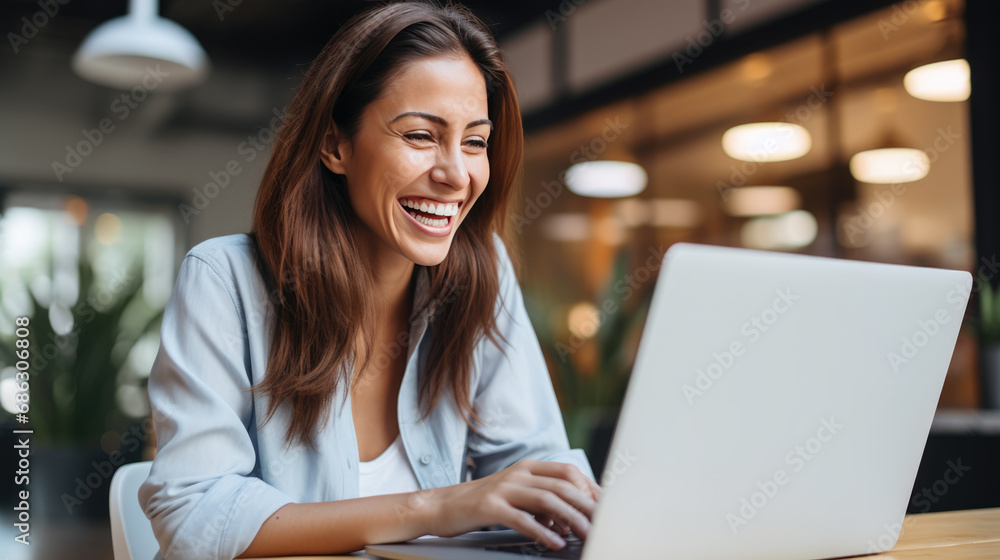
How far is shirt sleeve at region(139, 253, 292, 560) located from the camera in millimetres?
753

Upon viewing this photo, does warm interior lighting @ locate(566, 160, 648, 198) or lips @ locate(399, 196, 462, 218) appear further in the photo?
warm interior lighting @ locate(566, 160, 648, 198)

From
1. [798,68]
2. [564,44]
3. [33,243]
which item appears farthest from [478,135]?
[33,243]

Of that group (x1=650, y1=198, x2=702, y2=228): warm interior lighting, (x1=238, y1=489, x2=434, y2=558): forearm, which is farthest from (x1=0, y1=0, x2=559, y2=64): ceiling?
(x1=238, y1=489, x2=434, y2=558): forearm

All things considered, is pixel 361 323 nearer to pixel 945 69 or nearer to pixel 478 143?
pixel 478 143

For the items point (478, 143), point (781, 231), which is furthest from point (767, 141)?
point (478, 143)

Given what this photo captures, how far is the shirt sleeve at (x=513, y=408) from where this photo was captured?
116 cm

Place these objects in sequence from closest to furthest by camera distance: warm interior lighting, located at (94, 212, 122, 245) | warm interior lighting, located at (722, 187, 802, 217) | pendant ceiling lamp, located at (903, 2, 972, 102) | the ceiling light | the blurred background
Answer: the blurred background < the ceiling light < pendant ceiling lamp, located at (903, 2, 972, 102) < warm interior lighting, located at (722, 187, 802, 217) < warm interior lighting, located at (94, 212, 122, 245)

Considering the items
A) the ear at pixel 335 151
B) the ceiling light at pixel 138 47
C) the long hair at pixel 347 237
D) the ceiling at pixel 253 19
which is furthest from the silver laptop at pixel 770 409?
the ceiling at pixel 253 19

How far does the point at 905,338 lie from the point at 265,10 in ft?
18.1

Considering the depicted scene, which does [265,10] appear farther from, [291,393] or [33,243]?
[291,393]

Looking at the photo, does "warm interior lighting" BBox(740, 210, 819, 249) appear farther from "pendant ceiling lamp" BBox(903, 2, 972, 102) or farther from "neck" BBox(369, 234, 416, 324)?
"neck" BBox(369, 234, 416, 324)

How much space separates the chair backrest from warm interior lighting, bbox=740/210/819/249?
3505mm

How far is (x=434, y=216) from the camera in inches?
45.0

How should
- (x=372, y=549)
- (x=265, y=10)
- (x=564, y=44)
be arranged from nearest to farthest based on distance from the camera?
(x=372, y=549) → (x=564, y=44) → (x=265, y=10)
